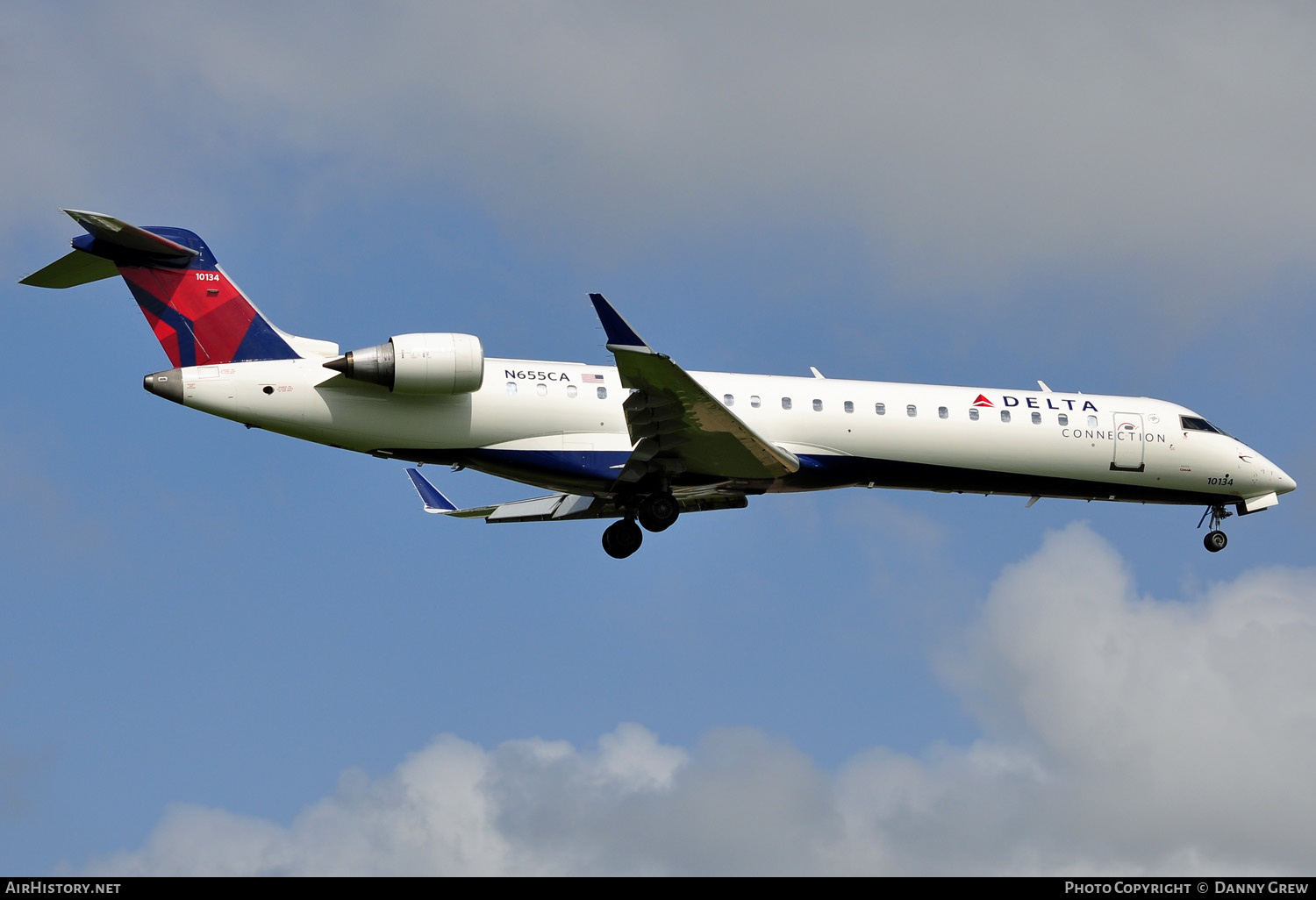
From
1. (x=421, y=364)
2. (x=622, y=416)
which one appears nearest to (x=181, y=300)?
(x=421, y=364)

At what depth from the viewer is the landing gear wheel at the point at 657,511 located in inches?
1049

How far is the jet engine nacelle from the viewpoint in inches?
953

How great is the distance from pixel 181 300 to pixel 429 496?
702 cm

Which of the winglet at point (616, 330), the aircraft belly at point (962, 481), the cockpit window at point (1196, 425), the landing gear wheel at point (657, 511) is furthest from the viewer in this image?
the cockpit window at point (1196, 425)

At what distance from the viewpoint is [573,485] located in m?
26.3

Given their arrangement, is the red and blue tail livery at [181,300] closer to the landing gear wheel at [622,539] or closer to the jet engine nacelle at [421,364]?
the jet engine nacelle at [421,364]

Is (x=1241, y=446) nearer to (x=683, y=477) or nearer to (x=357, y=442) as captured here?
(x=683, y=477)

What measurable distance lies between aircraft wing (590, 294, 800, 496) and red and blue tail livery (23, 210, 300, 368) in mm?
5978

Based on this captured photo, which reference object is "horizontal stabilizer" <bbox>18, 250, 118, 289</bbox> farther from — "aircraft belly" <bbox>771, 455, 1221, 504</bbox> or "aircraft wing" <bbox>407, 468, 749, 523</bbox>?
"aircraft belly" <bbox>771, 455, 1221, 504</bbox>

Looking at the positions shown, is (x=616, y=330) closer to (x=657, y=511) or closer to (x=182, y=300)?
(x=657, y=511)

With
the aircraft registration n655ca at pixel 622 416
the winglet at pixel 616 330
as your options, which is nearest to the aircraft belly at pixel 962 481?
the aircraft registration n655ca at pixel 622 416

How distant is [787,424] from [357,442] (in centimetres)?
769

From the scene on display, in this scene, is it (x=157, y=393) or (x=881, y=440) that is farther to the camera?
(x=881, y=440)
